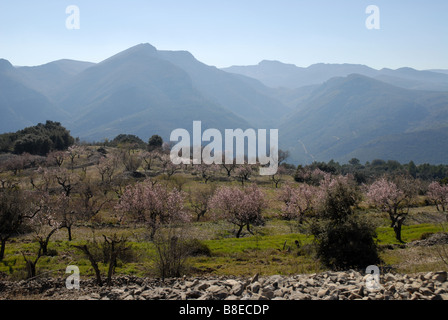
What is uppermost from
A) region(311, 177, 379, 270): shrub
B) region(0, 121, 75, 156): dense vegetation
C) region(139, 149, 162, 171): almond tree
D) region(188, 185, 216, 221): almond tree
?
region(0, 121, 75, 156): dense vegetation

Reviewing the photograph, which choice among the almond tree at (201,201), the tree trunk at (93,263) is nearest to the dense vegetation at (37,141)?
the almond tree at (201,201)

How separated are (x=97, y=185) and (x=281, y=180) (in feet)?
177

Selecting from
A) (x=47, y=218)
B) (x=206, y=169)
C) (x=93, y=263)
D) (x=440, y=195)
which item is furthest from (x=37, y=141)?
(x=440, y=195)

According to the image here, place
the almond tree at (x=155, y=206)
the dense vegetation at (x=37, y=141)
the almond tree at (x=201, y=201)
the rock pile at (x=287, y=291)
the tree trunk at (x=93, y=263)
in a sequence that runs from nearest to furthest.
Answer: the rock pile at (x=287, y=291), the tree trunk at (x=93, y=263), the almond tree at (x=155, y=206), the almond tree at (x=201, y=201), the dense vegetation at (x=37, y=141)

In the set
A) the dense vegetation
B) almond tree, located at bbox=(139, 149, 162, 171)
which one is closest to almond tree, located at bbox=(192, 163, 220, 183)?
almond tree, located at bbox=(139, 149, 162, 171)

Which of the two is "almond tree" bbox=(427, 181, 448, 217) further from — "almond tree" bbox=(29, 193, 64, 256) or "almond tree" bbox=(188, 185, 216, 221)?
"almond tree" bbox=(29, 193, 64, 256)

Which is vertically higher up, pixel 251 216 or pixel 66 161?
pixel 66 161

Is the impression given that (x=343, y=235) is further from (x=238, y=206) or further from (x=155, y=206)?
(x=155, y=206)

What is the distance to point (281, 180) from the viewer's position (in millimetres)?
97625

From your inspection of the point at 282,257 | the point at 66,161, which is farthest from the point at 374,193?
the point at 66,161

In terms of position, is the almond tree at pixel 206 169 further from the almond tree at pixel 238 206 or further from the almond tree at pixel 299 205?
the almond tree at pixel 238 206
